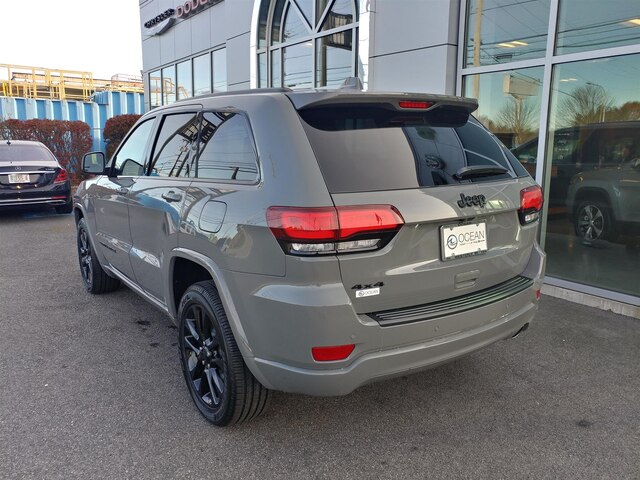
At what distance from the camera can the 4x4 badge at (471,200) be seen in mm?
2510

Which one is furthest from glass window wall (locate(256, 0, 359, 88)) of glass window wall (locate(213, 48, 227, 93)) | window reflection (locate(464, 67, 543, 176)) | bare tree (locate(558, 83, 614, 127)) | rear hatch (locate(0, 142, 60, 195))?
rear hatch (locate(0, 142, 60, 195))

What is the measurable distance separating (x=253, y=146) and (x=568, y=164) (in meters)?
4.07

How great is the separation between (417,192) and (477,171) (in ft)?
1.65

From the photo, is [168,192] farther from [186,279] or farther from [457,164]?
[457,164]

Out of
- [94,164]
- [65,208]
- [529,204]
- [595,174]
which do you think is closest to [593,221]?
[595,174]

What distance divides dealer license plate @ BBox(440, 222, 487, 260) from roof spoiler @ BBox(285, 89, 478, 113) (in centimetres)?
65

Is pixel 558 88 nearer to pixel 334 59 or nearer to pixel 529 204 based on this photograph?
pixel 529 204

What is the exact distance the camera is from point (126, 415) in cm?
298

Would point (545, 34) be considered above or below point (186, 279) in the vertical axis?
above

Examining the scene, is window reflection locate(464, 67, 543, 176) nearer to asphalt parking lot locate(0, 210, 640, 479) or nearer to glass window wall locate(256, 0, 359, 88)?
asphalt parking lot locate(0, 210, 640, 479)

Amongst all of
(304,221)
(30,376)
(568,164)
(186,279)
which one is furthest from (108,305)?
(568,164)

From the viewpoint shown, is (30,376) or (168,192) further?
(30,376)

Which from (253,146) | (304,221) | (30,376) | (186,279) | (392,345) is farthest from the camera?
(30,376)

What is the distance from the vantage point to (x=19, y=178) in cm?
973
